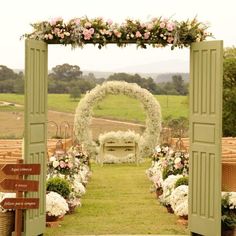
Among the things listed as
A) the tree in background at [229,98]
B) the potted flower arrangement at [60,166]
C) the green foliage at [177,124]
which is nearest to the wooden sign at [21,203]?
the potted flower arrangement at [60,166]

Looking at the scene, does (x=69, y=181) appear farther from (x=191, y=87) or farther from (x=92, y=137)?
(x=92, y=137)

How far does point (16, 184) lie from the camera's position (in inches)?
376

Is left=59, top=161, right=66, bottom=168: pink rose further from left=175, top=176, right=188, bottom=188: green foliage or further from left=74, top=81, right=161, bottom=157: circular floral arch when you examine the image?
left=74, top=81, right=161, bottom=157: circular floral arch

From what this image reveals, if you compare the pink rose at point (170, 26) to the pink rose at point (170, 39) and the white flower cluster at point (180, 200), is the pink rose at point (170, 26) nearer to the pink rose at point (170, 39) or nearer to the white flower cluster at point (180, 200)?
the pink rose at point (170, 39)

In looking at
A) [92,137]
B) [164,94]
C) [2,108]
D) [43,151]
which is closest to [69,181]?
[43,151]

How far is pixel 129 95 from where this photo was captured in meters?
24.6

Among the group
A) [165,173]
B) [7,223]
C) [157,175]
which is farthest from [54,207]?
[157,175]

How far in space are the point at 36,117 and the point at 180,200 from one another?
276cm

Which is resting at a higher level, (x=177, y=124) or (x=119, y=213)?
(x=177, y=124)

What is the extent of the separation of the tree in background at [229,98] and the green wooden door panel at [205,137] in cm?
2364

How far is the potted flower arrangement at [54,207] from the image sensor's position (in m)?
11.6

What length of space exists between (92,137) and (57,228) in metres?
13.6

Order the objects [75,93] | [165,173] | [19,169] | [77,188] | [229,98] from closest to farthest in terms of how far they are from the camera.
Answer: [19,169]
[77,188]
[165,173]
[75,93]
[229,98]

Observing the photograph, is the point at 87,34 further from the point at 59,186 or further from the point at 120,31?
the point at 59,186
